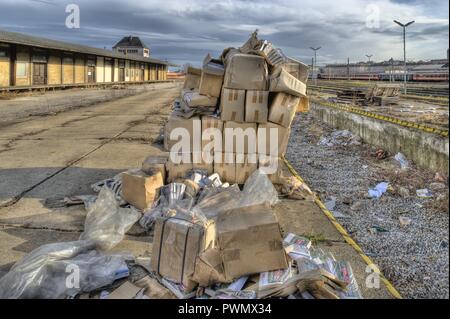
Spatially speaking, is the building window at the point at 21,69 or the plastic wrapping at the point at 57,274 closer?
the plastic wrapping at the point at 57,274

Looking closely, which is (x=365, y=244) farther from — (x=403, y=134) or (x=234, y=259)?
(x=403, y=134)

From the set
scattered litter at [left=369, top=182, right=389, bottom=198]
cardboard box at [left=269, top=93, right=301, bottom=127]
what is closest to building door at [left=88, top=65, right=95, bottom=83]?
cardboard box at [left=269, top=93, right=301, bottom=127]

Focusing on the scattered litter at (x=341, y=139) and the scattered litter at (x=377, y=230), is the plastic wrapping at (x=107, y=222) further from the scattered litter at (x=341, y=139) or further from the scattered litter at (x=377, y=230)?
the scattered litter at (x=341, y=139)

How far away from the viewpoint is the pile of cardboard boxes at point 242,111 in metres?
6.25

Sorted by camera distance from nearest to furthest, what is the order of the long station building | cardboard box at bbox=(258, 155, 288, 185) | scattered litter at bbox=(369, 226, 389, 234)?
scattered litter at bbox=(369, 226, 389, 234) < cardboard box at bbox=(258, 155, 288, 185) < the long station building

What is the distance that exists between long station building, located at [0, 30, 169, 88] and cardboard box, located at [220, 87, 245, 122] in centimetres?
2076

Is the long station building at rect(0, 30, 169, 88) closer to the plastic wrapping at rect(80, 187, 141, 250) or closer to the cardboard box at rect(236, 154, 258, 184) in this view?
the cardboard box at rect(236, 154, 258, 184)

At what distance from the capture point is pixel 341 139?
488 inches

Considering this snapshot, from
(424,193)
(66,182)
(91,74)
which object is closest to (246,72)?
(424,193)

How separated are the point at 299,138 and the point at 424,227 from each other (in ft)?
28.8

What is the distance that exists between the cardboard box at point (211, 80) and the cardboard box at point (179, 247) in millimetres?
3192

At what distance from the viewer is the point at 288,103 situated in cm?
630

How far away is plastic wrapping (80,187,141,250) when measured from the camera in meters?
4.57

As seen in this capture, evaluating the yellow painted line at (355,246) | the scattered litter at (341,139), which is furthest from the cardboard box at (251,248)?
the scattered litter at (341,139)
